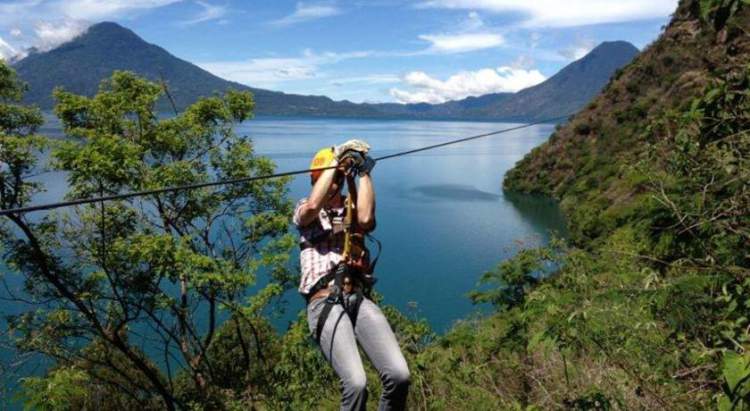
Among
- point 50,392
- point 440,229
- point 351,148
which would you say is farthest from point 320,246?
point 440,229

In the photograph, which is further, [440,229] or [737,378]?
[440,229]

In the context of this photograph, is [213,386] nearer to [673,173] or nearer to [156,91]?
[156,91]

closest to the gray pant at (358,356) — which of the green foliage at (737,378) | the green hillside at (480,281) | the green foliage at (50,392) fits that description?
the green hillside at (480,281)

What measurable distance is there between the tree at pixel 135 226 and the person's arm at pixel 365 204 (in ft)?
21.6

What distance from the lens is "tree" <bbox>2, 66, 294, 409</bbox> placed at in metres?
9.91

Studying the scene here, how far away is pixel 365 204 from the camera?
3277 millimetres

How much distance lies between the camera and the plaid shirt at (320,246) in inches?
126

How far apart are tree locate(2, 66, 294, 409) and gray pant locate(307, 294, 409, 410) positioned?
22.1 ft

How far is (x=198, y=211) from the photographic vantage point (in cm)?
1270

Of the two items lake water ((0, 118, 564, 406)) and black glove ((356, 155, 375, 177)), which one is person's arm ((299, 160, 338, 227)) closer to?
black glove ((356, 155, 375, 177))

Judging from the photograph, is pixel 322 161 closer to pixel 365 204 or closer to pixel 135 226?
pixel 365 204

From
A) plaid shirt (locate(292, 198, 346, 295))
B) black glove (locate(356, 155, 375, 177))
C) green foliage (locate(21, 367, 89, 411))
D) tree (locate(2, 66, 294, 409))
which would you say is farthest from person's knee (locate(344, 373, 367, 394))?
green foliage (locate(21, 367, 89, 411))

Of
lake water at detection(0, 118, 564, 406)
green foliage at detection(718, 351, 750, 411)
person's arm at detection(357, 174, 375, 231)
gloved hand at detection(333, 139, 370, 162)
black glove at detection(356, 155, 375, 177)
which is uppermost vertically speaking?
gloved hand at detection(333, 139, 370, 162)

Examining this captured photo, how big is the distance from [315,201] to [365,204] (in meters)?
0.33
